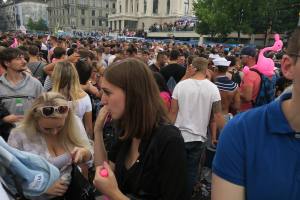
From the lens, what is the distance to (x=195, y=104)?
423cm

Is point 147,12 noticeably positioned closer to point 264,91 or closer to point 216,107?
point 264,91

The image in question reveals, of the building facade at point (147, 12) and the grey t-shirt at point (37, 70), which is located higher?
the building facade at point (147, 12)

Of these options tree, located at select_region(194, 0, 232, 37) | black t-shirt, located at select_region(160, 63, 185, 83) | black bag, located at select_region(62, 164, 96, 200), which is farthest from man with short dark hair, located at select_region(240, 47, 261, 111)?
tree, located at select_region(194, 0, 232, 37)

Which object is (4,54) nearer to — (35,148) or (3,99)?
(3,99)

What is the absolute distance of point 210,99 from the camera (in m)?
4.25

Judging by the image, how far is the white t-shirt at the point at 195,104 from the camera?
13.9 ft

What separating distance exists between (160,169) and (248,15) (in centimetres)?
3724

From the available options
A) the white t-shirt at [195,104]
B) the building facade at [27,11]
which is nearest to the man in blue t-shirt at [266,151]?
the white t-shirt at [195,104]

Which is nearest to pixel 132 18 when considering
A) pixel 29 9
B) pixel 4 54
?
pixel 29 9

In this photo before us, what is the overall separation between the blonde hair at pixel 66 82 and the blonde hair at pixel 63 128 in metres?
1.21

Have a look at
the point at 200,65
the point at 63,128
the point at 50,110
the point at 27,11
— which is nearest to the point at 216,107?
the point at 200,65

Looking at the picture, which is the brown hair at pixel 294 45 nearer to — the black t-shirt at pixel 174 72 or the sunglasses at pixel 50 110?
the sunglasses at pixel 50 110

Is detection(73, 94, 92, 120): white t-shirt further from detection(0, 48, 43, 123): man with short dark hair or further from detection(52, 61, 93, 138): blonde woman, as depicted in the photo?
detection(0, 48, 43, 123): man with short dark hair

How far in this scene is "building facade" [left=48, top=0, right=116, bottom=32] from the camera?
10956cm
